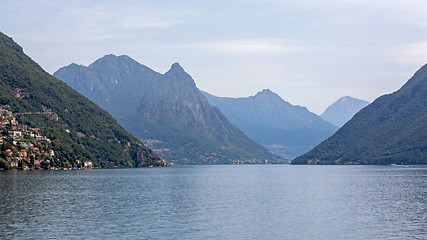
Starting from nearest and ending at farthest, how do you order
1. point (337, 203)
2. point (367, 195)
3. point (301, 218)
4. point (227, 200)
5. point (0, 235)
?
1. point (0, 235)
2. point (301, 218)
3. point (337, 203)
4. point (227, 200)
5. point (367, 195)

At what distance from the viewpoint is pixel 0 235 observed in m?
66.8

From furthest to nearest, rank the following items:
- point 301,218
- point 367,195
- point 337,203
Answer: point 367,195 < point 337,203 < point 301,218

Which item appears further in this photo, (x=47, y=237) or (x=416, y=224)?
(x=416, y=224)

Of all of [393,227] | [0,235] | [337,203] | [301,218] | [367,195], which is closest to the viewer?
[0,235]

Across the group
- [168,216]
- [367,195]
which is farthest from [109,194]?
[367,195]

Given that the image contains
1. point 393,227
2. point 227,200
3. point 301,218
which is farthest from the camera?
point 227,200

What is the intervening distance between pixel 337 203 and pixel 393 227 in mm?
→ 32237

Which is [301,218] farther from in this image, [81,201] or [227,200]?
[81,201]

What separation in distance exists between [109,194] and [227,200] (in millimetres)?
31405

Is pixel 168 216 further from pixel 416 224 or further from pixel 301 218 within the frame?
pixel 416 224

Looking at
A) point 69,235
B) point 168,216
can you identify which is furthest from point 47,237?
point 168,216

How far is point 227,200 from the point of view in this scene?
115000 millimetres

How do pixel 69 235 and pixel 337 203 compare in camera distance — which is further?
pixel 337 203

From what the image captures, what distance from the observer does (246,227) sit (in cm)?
7656
